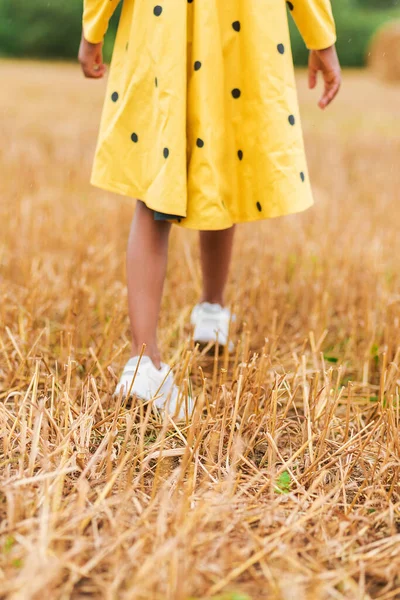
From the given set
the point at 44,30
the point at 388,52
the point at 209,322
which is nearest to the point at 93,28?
the point at 209,322

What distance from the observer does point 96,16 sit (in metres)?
1.03

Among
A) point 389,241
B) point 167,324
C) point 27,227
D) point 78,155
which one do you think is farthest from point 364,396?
point 78,155

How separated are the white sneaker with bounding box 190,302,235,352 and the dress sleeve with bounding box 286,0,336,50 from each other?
0.49 meters

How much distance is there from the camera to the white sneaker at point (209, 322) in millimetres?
1274

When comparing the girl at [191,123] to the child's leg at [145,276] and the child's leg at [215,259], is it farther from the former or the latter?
the child's leg at [215,259]

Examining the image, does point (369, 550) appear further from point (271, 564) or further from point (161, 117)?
point (161, 117)

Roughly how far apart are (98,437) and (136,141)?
434 millimetres

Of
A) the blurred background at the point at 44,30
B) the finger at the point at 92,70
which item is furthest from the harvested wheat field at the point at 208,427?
the blurred background at the point at 44,30

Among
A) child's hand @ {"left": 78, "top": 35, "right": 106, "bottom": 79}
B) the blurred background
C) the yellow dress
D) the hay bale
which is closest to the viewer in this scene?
the yellow dress

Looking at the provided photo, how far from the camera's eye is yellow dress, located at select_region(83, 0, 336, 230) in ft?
3.16

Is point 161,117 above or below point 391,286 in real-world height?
above

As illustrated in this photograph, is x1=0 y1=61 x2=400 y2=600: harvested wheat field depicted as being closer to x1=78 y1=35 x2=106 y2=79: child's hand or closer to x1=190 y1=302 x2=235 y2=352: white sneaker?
x1=190 y1=302 x2=235 y2=352: white sneaker

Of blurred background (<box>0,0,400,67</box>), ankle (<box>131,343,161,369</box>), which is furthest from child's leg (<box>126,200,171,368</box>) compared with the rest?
blurred background (<box>0,0,400,67</box>)

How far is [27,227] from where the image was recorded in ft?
6.34
